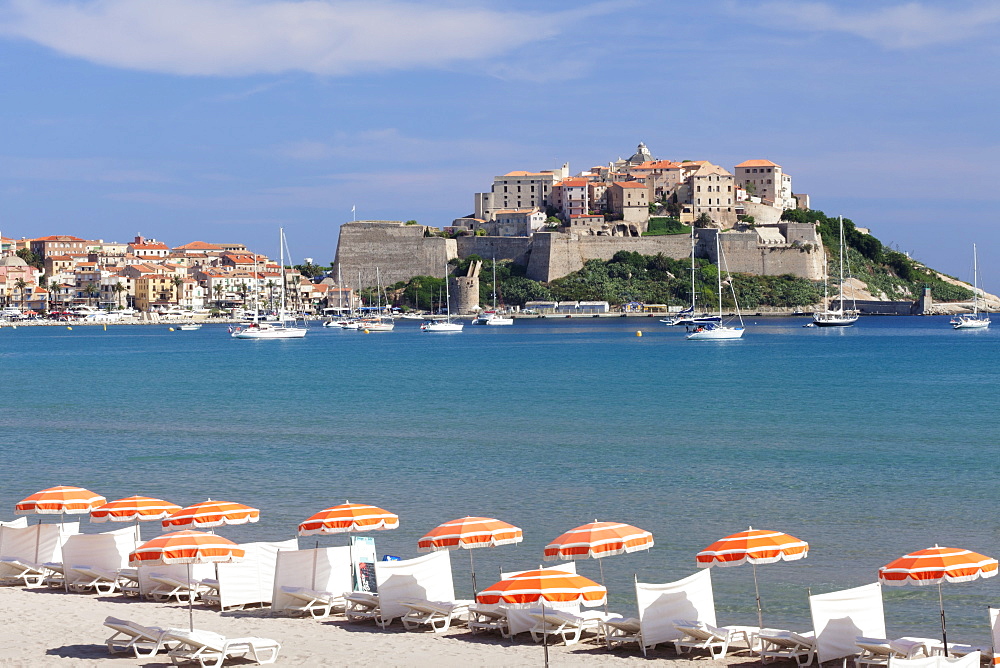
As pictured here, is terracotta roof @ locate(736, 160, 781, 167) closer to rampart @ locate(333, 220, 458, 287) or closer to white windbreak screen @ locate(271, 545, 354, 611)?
rampart @ locate(333, 220, 458, 287)

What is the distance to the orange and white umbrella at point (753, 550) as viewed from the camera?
29.6ft

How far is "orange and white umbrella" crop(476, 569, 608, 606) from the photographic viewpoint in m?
8.82

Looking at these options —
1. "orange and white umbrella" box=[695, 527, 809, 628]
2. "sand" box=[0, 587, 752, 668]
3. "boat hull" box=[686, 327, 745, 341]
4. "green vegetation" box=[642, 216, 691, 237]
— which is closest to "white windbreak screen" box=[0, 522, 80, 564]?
"sand" box=[0, 587, 752, 668]

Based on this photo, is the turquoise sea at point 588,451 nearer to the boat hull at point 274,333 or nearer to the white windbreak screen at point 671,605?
the white windbreak screen at point 671,605

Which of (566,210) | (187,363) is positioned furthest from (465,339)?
(566,210)

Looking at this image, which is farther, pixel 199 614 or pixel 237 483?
pixel 237 483

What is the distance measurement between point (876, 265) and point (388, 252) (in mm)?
43691

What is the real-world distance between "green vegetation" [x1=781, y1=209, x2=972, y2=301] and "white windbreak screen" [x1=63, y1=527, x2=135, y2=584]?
9220 cm

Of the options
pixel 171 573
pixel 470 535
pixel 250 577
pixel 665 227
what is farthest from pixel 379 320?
pixel 470 535

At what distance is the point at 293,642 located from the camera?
960 cm

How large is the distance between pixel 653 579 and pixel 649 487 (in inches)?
224

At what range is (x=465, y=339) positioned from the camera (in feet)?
244

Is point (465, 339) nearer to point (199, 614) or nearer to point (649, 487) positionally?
point (649, 487)

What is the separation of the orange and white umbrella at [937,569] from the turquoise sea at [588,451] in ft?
6.27
